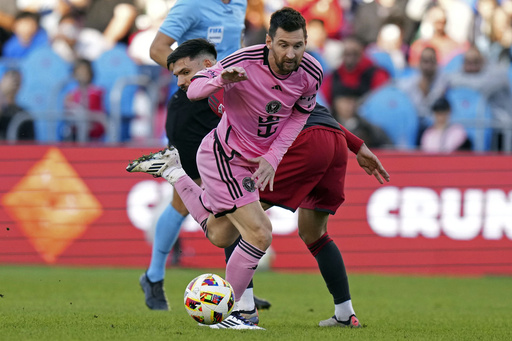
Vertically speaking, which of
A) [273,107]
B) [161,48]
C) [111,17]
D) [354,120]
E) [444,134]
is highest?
[161,48]

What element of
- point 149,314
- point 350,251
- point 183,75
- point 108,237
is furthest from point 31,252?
point 183,75

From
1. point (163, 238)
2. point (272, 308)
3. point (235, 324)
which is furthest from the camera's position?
point (272, 308)

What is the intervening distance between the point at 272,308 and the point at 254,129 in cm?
224

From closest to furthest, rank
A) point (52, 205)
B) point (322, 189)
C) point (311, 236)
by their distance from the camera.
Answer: point (322, 189) < point (311, 236) < point (52, 205)

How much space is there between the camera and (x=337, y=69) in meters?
12.6

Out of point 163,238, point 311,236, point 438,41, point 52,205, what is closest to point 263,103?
point 311,236

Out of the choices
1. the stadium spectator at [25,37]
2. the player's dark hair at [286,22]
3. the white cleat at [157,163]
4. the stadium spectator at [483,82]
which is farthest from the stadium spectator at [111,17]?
the player's dark hair at [286,22]

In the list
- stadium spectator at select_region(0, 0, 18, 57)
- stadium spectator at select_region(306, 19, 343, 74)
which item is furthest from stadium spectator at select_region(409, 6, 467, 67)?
stadium spectator at select_region(0, 0, 18, 57)

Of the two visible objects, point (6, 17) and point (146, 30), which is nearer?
point (146, 30)

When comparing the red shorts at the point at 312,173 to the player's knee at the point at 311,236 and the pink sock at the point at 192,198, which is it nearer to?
the player's knee at the point at 311,236

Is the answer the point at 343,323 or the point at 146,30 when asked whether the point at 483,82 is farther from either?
the point at 343,323

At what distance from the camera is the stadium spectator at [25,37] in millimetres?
14000

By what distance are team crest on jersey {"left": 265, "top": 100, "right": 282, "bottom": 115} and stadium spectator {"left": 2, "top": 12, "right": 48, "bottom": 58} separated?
943cm

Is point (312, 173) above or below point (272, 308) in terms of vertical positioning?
above
